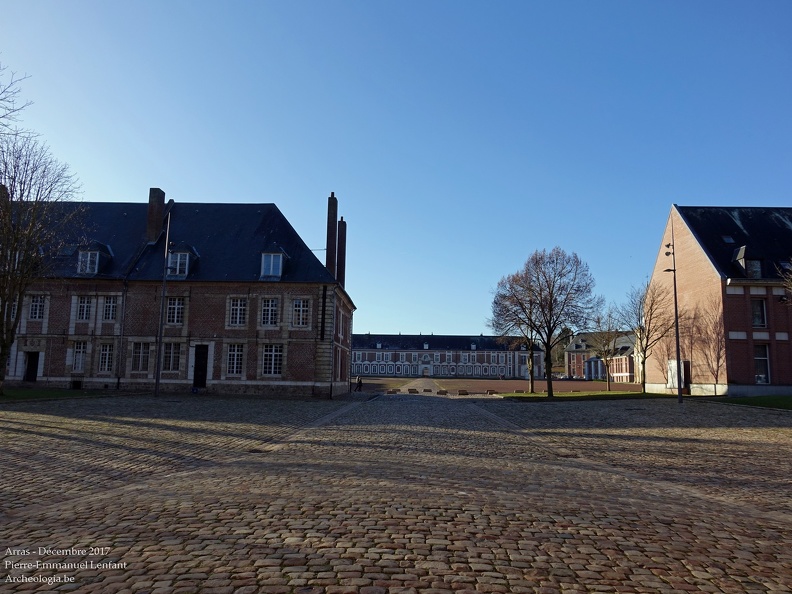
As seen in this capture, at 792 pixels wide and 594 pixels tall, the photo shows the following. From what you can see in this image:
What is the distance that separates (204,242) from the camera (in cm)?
3788

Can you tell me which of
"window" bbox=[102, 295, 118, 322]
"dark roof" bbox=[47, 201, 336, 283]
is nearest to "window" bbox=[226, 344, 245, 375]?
"dark roof" bbox=[47, 201, 336, 283]

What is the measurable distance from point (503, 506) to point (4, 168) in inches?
1012

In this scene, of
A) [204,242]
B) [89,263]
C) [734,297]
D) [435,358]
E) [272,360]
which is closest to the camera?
[272,360]

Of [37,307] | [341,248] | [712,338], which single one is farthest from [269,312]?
[712,338]

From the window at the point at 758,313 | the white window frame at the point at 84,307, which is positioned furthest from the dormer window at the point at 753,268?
the white window frame at the point at 84,307

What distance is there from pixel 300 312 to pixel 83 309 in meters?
13.4

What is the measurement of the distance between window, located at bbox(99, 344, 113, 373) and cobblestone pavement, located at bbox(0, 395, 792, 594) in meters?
21.9

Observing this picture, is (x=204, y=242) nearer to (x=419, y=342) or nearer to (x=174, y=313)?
(x=174, y=313)

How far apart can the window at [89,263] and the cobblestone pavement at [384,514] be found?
2373 cm

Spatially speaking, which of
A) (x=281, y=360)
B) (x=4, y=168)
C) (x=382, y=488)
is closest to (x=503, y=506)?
(x=382, y=488)

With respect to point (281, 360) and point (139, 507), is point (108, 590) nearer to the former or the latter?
point (139, 507)

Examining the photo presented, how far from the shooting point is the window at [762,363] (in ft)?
117

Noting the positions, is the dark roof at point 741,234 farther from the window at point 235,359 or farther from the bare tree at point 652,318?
the window at point 235,359

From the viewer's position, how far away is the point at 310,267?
3603cm
